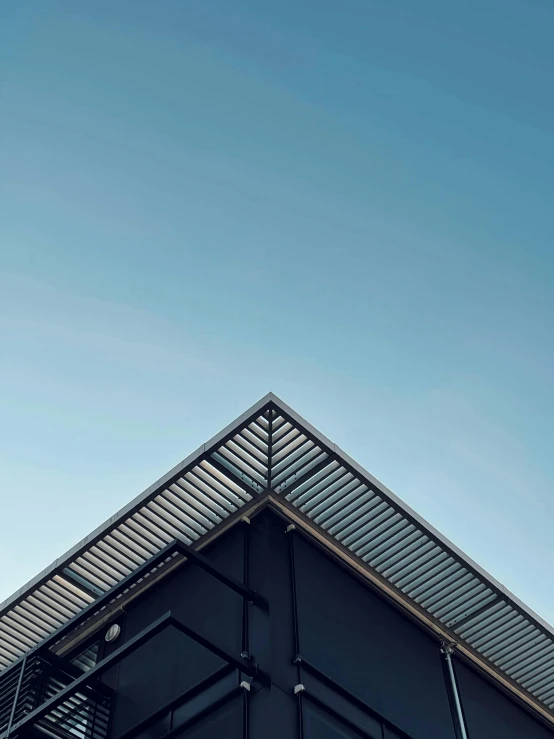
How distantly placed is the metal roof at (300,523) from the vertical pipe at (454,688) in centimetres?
19

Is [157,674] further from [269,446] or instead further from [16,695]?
[269,446]

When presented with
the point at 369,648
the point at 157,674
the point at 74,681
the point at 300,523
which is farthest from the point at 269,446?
the point at 74,681

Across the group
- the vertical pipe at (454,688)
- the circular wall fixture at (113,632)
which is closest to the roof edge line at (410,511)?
the vertical pipe at (454,688)

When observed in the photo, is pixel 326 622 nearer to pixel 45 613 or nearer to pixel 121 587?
pixel 121 587

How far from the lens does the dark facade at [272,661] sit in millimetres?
11141

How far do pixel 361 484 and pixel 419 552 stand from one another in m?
1.64

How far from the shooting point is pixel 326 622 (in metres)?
12.5

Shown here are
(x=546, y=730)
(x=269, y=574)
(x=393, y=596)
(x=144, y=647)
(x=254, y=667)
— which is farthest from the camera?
(x=546, y=730)

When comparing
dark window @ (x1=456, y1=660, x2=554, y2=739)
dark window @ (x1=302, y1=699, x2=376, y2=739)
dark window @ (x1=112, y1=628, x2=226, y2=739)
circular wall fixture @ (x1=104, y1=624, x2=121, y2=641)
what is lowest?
dark window @ (x1=302, y1=699, x2=376, y2=739)

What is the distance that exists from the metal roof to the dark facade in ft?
1.21

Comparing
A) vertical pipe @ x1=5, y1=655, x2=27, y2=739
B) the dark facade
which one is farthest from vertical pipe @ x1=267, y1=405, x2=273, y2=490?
vertical pipe @ x1=5, y1=655, x2=27, y2=739

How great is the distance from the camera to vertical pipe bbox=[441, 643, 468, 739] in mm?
13617

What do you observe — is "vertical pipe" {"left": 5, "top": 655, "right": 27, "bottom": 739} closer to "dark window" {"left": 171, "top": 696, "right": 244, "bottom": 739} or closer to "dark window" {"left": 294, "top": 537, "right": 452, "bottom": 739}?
"dark window" {"left": 171, "top": 696, "right": 244, "bottom": 739}

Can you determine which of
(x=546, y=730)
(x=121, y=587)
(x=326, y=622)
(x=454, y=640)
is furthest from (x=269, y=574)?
(x=546, y=730)
